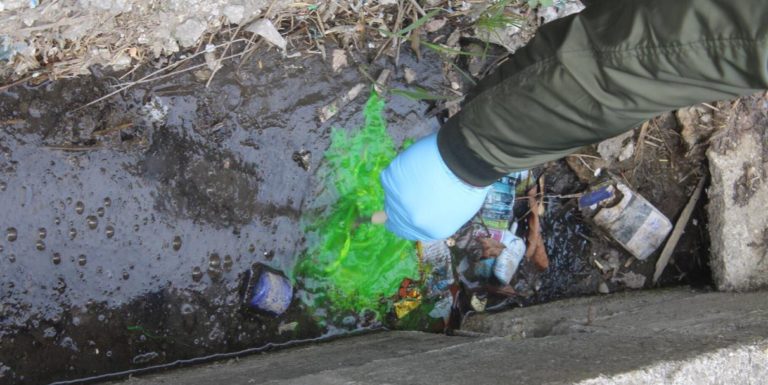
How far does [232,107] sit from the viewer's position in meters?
2.25

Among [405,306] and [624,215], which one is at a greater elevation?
[624,215]

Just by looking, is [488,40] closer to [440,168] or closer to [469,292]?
[440,168]

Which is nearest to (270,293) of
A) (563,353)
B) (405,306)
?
(405,306)

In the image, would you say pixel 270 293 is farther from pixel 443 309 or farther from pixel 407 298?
pixel 443 309

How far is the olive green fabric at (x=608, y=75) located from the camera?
4.07 ft

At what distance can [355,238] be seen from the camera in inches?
95.0

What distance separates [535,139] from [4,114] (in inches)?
64.0

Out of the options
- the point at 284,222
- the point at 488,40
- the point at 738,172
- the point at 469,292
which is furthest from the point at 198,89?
the point at 738,172

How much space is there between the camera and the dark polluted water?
204cm

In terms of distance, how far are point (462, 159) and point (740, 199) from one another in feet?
4.40

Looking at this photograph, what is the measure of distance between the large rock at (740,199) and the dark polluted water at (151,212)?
1507 millimetres

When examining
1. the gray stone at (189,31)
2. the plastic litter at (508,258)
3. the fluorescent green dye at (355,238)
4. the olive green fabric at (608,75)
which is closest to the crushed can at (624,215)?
the plastic litter at (508,258)

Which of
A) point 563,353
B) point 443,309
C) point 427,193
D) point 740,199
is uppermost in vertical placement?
point 427,193

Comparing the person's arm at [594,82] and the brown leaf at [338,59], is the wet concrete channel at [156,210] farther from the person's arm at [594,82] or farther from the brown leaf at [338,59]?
the person's arm at [594,82]
